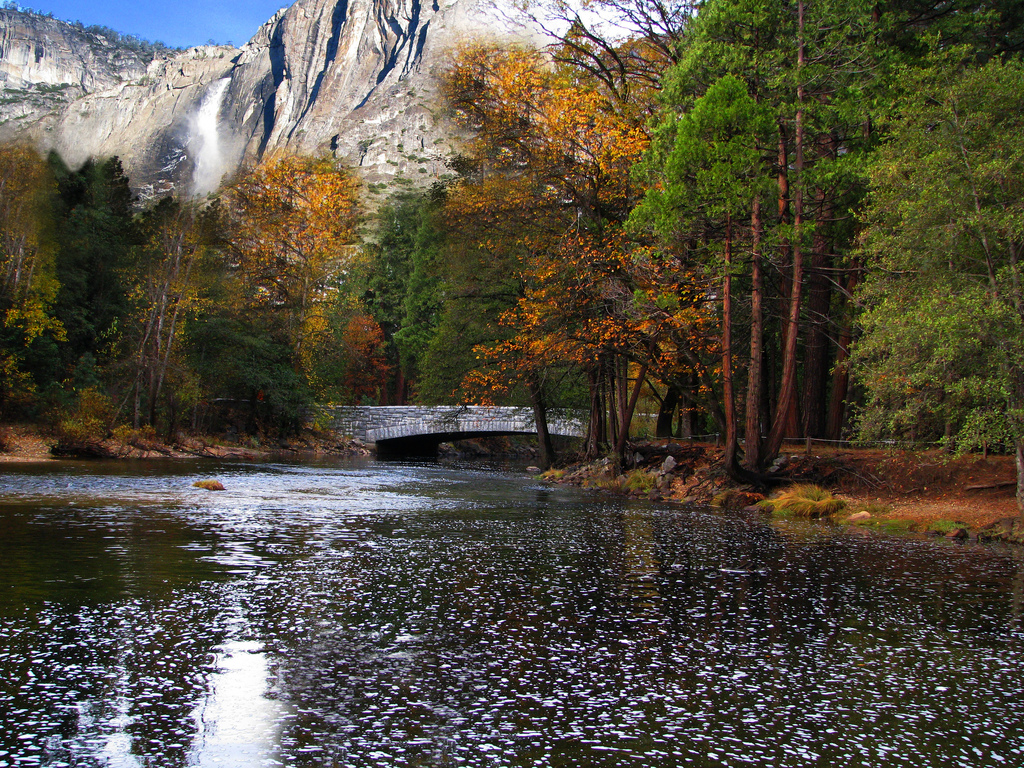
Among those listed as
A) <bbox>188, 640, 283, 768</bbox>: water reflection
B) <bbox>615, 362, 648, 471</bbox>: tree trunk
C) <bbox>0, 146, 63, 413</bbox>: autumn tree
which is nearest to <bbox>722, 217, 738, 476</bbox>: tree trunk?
<bbox>615, 362, 648, 471</bbox>: tree trunk

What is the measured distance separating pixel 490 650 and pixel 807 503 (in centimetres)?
1435

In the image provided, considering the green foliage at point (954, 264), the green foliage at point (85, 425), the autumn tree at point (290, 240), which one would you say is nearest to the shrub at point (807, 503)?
the green foliage at point (954, 264)

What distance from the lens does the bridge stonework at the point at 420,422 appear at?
146ft

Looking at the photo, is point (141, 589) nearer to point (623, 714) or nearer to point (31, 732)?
point (31, 732)

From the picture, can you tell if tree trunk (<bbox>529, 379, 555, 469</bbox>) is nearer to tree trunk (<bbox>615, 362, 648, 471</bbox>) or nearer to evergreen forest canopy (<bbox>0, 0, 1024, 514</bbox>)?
evergreen forest canopy (<bbox>0, 0, 1024, 514</bbox>)

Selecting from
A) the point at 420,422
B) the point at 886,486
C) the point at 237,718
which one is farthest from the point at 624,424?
the point at 420,422

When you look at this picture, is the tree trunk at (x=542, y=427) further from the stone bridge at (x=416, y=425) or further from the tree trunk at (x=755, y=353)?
the tree trunk at (x=755, y=353)

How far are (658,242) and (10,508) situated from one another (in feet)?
54.1

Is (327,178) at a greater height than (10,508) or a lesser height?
greater

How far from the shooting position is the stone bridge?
1751 inches

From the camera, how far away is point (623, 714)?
5.33m

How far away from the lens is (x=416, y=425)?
163ft

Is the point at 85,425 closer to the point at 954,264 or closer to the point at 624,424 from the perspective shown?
the point at 624,424

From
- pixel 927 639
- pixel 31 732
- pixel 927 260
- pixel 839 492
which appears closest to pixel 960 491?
pixel 839 492
